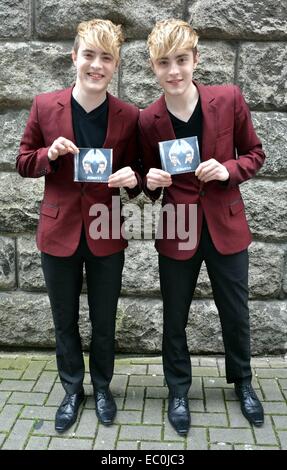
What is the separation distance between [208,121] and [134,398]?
171 centimetres

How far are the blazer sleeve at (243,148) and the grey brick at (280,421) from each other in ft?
4.39

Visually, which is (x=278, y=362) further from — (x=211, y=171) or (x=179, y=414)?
(x=211, y=171)

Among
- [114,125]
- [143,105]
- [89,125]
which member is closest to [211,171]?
[114,125]

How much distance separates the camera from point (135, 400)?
3154 millimetres

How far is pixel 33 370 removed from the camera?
3.57 metres

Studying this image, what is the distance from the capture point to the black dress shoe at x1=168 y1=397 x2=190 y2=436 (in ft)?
9.20

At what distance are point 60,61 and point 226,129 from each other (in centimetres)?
143

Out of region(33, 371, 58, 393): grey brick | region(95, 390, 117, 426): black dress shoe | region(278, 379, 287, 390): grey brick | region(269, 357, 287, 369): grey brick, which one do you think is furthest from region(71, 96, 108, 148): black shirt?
region(269, 357, 287, 369): grey brick

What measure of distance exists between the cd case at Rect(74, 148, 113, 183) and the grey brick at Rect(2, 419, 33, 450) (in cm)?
140

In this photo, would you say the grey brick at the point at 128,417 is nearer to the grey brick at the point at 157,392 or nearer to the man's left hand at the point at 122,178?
the grey brick at the point at 157,392

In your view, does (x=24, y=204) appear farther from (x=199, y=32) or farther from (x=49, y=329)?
(x=199, y=32)

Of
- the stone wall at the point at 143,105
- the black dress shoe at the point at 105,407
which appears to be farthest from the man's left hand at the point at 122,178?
the black dress shoe at the point at 105,407

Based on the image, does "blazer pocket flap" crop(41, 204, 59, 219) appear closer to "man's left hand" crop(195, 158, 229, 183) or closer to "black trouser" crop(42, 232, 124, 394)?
"black trouser" crop(42, 232, 124, 394)

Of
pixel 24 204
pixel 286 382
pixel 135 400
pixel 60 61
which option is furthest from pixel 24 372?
pixel 60 61
